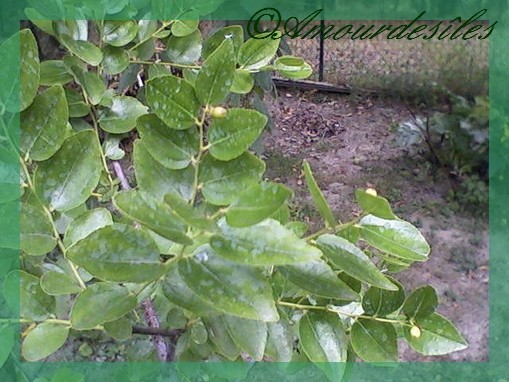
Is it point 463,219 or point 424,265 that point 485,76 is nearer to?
point 463,219

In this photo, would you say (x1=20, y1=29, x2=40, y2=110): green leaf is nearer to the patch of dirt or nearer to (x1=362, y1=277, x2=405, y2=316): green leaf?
(x1=362, y1=277, x2=405, y2=316): green leaf

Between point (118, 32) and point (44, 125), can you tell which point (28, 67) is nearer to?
point (44, 125)

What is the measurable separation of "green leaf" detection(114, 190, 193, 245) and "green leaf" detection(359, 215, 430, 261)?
9 centimetres

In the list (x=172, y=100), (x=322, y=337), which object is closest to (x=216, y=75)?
(x=172, y=100)

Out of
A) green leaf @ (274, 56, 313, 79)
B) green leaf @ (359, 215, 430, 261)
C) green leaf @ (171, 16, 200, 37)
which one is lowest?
green leaf @ (359, 215, 430, 261)

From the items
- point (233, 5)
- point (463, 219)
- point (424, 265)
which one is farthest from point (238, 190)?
point (463, 219)

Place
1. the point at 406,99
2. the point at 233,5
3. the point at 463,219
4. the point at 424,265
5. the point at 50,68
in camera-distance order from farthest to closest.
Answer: the point at 406,99, the point at 463,219, the point at 424,265, the point at 233,5, the point at 50,68

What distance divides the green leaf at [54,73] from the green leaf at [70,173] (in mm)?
123

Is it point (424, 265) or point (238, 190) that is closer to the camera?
point (238, 190)

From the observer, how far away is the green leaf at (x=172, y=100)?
0.71 feet

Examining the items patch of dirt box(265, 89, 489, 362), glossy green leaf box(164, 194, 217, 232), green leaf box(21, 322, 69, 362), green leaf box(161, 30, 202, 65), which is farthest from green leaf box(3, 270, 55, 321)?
patch of dirt box(265, 89, 489, 362)

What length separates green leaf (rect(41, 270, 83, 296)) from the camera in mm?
238

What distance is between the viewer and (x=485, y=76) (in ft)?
5.97

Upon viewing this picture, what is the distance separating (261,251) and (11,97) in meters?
0.12
